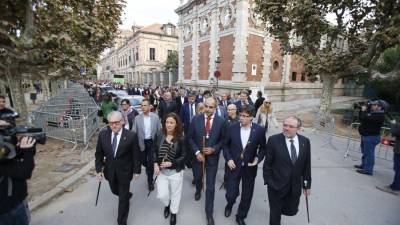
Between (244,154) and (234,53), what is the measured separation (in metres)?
19.7

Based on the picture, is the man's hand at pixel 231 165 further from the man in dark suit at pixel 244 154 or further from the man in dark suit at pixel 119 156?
the man in dark suit at pixel 119 156

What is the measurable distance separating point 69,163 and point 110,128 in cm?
386

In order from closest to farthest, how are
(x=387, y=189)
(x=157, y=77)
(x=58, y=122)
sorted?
(x=387, y=189)
(x=58, y=122)
(x=157, y=77)

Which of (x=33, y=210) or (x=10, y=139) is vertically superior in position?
(x=10, y=139)

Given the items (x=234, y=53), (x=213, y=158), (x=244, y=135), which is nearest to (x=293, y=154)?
(x=244, y=135)

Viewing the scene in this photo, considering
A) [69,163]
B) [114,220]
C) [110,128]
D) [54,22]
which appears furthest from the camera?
[54,22]

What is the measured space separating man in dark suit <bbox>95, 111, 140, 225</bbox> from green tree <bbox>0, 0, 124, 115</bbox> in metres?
4.24

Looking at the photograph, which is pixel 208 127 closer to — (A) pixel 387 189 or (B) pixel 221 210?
(B) pixel 221 210

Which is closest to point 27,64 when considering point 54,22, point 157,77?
point 54,22

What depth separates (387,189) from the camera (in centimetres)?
538

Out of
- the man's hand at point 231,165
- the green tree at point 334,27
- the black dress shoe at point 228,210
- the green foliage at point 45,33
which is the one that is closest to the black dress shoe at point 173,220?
the black dress shoe at point 228,210

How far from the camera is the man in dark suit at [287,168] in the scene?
10.7ft

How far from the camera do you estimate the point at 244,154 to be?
384 centimetres

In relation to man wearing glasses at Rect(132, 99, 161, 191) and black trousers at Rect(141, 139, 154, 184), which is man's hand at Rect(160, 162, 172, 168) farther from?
black trousers at Rect(141, 139, 154, 184)
